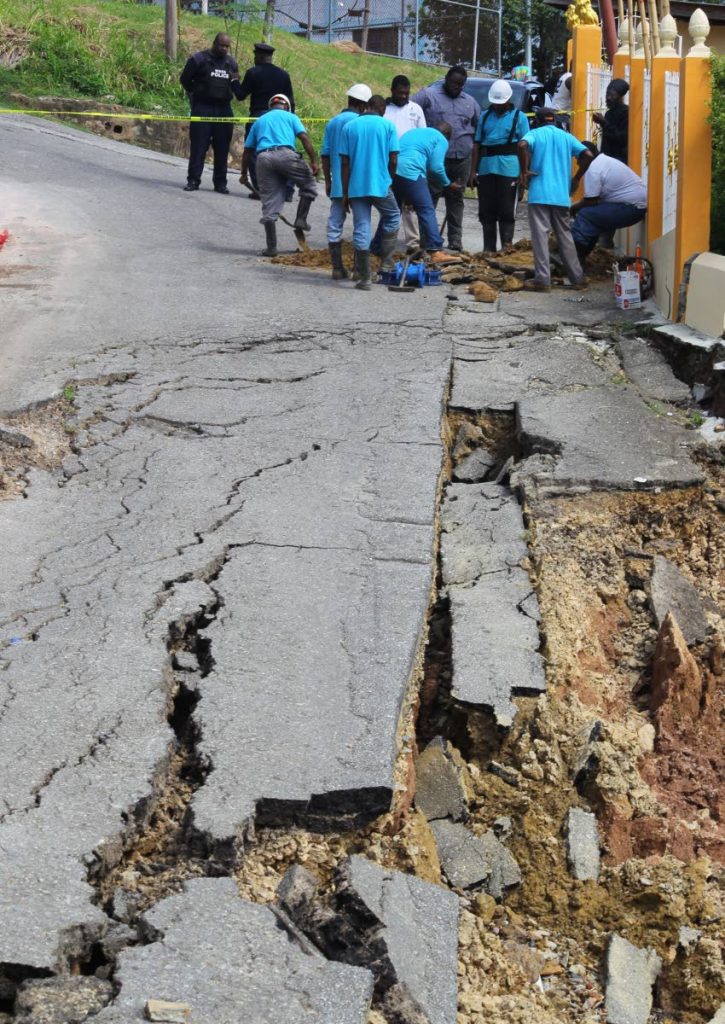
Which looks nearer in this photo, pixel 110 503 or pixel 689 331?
pixel 110 503

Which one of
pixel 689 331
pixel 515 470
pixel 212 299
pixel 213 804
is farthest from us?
pixel 212 299

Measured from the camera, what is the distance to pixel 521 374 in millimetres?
8609

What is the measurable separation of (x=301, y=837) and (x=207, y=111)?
13.4 m

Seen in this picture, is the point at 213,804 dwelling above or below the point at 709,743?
above

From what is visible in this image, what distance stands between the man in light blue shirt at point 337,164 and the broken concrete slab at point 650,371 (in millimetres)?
3257

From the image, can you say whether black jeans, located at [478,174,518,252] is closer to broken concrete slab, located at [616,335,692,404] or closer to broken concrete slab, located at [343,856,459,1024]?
broken concrete slab, located at [616,335,692,404]

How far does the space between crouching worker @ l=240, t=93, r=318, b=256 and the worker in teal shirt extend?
1817 millimetres

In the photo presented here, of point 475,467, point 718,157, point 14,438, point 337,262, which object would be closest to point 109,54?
point 337,262

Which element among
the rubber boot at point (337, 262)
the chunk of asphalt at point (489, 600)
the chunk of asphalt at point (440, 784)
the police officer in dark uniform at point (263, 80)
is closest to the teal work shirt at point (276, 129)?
the rubber boot at point (337, 262)

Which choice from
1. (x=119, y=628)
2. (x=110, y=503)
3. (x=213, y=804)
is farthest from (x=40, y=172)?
(x=213, y=804)

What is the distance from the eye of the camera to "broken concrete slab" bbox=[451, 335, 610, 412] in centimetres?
808

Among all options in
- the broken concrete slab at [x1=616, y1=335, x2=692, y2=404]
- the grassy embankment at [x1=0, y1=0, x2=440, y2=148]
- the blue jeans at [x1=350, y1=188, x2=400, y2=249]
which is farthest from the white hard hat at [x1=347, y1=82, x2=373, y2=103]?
the grassy embankment at [x1=0, y1=0, x2=440, y2=148]

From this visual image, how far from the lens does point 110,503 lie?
6.25 meters

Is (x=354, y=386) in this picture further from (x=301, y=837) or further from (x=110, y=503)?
(x=301, y=837)
